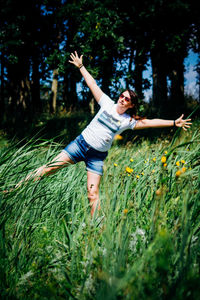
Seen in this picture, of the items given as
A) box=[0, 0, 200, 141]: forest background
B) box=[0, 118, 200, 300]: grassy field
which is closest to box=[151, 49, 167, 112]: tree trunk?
box=[0, 0, 200, 141]: forest background

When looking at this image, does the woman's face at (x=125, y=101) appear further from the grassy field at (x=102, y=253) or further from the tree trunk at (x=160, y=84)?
the tree trunk at (x=160, y=84)

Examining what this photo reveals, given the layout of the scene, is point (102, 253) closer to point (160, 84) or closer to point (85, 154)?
point (85, 154)

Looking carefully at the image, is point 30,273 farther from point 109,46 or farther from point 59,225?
point 109,46

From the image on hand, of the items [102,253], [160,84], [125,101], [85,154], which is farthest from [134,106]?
[160,84]

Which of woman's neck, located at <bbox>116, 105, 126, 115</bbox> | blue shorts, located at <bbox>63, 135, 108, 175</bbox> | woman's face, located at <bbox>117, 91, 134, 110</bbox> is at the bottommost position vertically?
blue shorts, located at <bbox>63, 135, 108, 175</bbox>

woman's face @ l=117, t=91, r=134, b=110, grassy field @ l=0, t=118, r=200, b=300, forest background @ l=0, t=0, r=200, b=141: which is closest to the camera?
grassy field @ l=0, t=118, r=200, b=300

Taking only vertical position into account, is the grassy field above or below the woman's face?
below

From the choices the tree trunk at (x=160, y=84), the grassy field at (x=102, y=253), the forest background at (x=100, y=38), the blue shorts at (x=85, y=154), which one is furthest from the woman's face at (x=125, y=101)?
the tree trunk at (x=160, y=84)

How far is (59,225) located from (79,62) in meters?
2.00

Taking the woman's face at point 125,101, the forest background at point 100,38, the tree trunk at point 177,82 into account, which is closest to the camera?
the woman's face at point 125,101

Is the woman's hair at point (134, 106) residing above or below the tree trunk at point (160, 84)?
below

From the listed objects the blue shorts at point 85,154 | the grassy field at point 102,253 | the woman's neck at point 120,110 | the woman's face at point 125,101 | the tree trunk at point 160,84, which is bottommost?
the grassy field at point 102,253

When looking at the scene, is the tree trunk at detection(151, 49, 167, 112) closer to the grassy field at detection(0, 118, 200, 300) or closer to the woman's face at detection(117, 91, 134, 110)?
the woman's face at detection(117, 91, 134, 110)

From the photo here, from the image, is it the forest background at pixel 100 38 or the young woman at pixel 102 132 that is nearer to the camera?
the young woman at pixel 102 132
